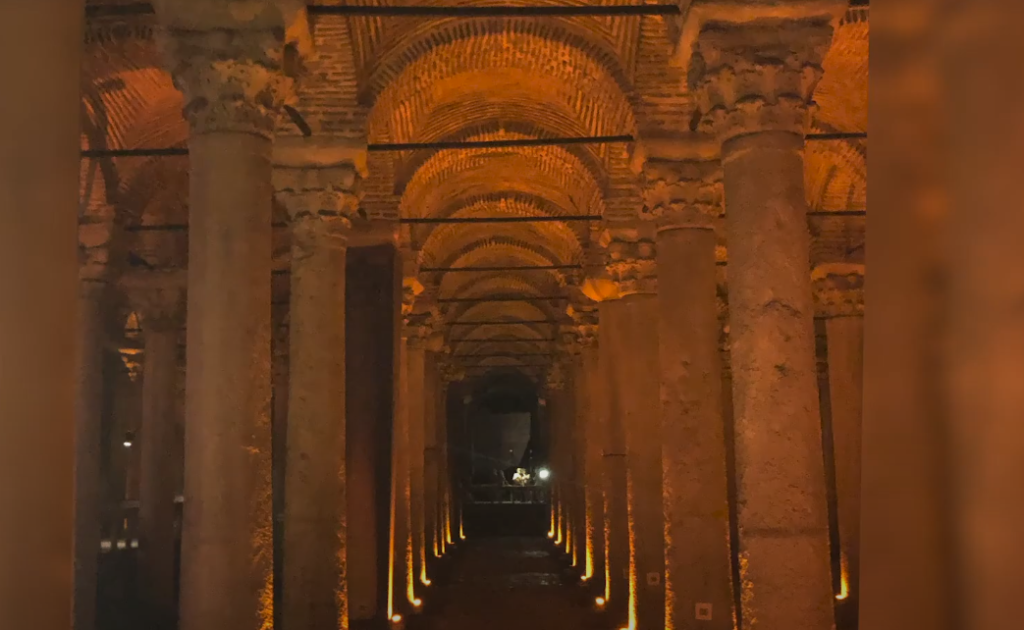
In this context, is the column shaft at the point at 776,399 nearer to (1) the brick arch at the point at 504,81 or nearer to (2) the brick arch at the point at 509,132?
(1) the brick arch at the point at 504,81

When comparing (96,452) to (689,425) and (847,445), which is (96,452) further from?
(847,445)

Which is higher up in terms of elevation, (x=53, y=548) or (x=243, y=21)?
(x=243, y=21)

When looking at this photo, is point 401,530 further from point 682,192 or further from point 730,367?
point 682,192

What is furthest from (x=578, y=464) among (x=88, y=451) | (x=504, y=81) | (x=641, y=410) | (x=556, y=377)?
(x=88, y=451)

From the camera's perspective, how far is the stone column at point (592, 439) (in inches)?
573

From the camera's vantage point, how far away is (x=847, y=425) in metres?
12.5

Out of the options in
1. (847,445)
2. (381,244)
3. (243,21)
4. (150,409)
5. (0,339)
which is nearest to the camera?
(0,339)

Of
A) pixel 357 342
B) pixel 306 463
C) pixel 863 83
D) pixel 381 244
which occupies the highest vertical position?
pixel 863 83

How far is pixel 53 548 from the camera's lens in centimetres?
190

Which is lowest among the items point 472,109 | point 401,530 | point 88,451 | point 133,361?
point 401,530

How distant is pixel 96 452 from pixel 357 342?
3.14 meters

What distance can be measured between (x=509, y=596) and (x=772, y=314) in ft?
38.6

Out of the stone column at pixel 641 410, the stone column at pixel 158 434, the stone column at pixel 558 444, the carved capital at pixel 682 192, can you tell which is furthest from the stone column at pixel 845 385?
the stone column at pixel 558 444

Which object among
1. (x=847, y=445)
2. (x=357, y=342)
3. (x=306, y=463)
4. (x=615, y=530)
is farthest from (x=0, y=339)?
(x=847, y=445)
